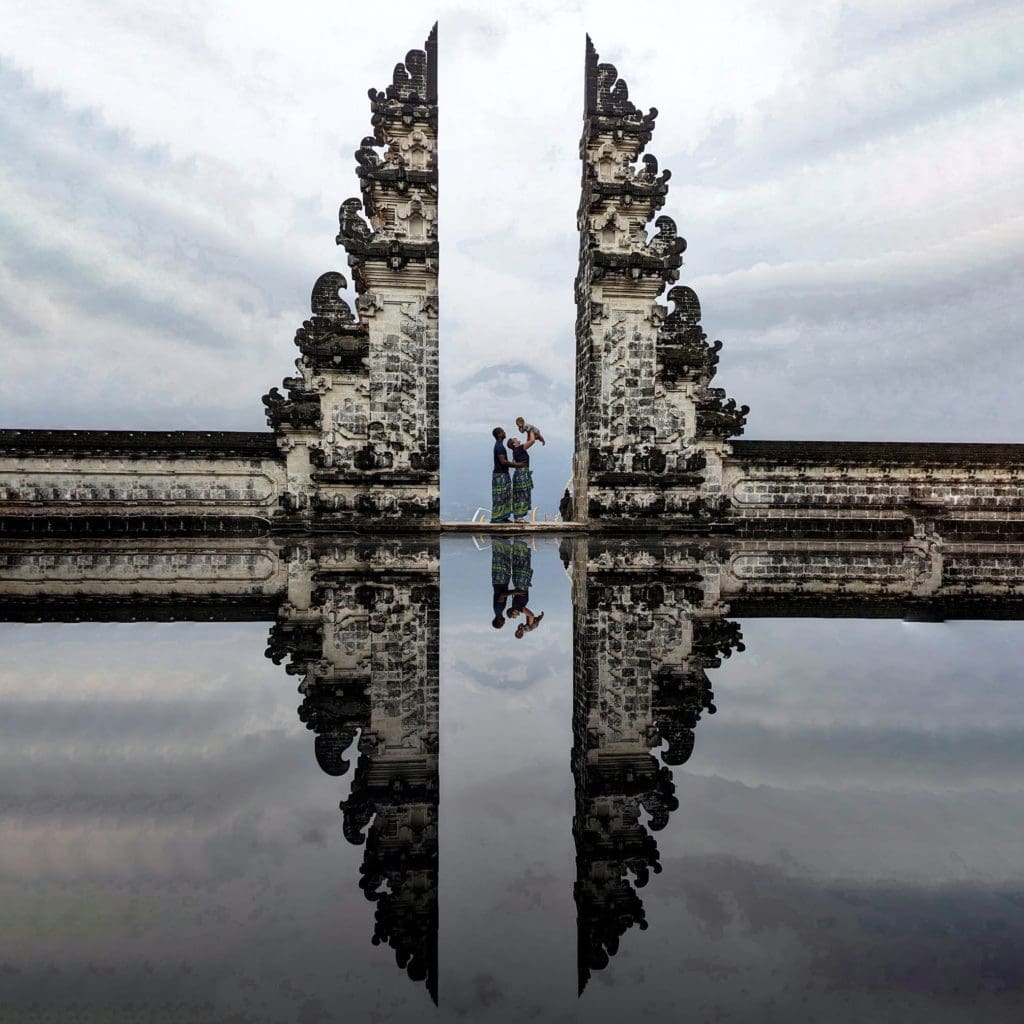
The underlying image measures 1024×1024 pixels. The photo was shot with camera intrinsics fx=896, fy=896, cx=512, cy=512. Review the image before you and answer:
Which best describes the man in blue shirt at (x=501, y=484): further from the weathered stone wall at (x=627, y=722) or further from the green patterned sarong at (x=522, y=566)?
the weathered stone wall at (x=627, y=722)

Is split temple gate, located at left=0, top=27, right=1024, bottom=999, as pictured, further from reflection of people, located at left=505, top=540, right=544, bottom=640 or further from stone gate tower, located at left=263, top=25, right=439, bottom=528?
reflection of people, located at left=505, top=540, right=544, bottom=640

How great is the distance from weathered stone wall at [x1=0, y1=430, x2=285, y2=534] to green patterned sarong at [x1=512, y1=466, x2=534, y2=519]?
4.81m

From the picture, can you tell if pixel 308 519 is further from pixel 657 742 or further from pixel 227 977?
pixel 227 977

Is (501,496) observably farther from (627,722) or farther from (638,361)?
(627,722)

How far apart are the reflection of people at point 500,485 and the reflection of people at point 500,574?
1919 millimetres

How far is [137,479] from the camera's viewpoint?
15.7 m

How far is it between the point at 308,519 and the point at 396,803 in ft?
44.1

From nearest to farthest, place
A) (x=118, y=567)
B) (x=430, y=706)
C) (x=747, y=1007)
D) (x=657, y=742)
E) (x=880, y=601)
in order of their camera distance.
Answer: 1. (x=747, y=1007)
2. (x=657, y=742)
3. (x=430, y=706)
4. (x=880, y=601)
5. (x=118, y=567)

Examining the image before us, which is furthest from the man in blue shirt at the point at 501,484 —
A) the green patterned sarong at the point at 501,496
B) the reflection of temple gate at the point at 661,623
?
the reflection of temple gate at the point at 661,623

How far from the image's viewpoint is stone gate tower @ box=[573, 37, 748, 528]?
16.6m

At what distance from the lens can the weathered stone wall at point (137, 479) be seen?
15.5 m

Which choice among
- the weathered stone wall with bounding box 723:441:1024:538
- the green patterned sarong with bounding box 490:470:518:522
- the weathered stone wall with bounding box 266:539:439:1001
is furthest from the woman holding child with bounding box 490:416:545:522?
the weathered stone wall with bounding box 266:539:439:1001

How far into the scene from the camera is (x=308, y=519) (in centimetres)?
1583

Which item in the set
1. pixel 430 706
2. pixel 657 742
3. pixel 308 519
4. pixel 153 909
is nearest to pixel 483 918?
pixel 153 909
